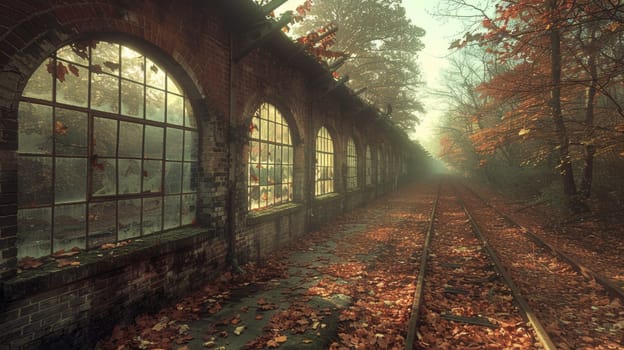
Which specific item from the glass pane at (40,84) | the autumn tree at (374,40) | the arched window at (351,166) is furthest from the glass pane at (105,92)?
the autumn tree at (374,40)

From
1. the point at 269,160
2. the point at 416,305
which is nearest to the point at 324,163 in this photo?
the point at 269,160

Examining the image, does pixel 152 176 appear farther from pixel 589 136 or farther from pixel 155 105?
pixel 589 136

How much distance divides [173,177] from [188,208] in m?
0.62

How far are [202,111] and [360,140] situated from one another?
11592 millimetres

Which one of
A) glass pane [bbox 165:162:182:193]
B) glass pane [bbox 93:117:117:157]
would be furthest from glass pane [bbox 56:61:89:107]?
glass pane [bbox 165:162:182:193]

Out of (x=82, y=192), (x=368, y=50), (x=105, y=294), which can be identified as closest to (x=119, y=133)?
(x=82, y=192)

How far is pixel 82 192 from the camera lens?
362 centimetres

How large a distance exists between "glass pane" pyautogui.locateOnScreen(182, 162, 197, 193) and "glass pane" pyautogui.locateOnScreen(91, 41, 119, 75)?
1.72 meters

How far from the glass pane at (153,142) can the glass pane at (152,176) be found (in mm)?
98

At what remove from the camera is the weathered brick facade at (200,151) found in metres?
2.78

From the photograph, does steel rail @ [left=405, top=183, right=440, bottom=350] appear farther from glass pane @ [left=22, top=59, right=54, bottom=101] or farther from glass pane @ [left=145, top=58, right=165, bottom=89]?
glass pane @ [left=145, top=58, right=165, bottom=89]

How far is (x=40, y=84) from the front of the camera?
3.16 meters

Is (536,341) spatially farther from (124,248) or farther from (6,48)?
(6,48)

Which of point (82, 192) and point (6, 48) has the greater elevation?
point (6, 48)
